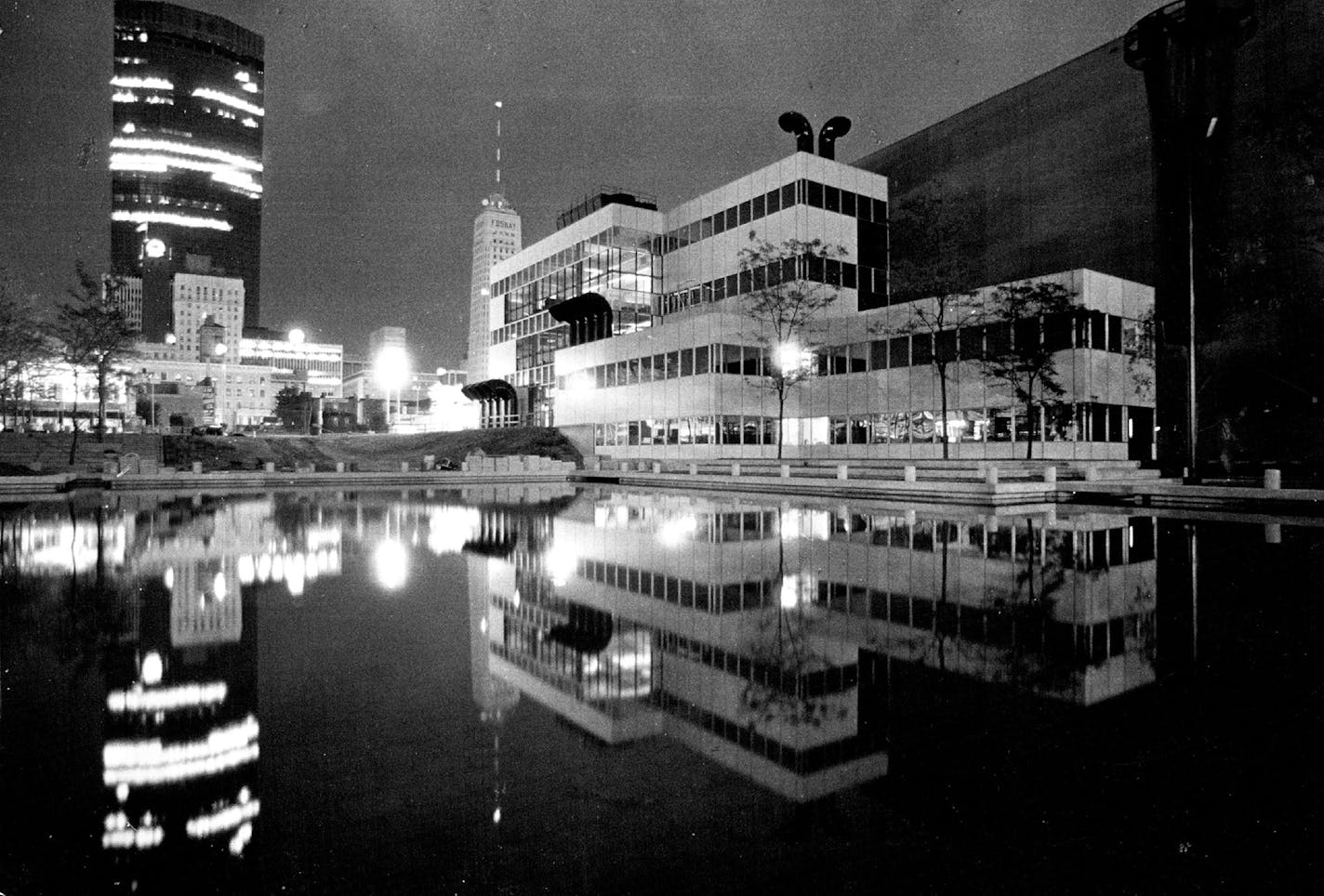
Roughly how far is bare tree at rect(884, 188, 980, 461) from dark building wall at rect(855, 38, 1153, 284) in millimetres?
1515

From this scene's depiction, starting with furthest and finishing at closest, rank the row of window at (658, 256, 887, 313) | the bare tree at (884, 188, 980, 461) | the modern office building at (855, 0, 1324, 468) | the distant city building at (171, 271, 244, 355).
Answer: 1. the distant city building at (171, 271, 244, 355)
2. the row of window at (658, 256, 887, 313)
3. the bare tree at (884, 188, 980, 461)
4. the modern office building at (855, 0, 1324, 468)

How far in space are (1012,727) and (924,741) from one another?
783 mm

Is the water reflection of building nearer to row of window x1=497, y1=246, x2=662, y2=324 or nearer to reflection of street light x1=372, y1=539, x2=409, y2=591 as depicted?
reflection of street light x1=372, y1=539, x2=409, y2=591

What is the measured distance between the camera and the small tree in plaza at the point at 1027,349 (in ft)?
131

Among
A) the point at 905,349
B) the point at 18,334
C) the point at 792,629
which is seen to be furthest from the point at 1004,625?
the point at 18,334

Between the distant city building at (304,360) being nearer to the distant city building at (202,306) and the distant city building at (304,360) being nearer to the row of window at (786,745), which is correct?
the distant city building at (202,306)

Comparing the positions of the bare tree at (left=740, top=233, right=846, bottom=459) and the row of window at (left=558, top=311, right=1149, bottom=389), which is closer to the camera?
the row of window at (left=558, top=311, right=1149, bottom=389)

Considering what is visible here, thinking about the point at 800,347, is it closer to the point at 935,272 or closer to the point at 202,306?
the point at 935,272

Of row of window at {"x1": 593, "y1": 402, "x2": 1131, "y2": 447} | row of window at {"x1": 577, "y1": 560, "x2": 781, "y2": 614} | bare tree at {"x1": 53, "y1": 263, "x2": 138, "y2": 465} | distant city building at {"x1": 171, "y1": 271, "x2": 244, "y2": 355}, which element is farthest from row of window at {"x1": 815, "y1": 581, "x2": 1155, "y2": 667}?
distant city building at {"x1": 171, "y1": 271, "x2": 244, "y2": 355}

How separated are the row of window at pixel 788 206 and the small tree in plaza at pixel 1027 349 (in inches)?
702

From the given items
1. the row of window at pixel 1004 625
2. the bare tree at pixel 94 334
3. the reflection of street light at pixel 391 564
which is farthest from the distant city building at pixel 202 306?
the row of window at pixel 1004 625

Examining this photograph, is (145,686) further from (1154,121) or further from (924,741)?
→ (1154,121)

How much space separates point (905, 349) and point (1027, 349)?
9.58m

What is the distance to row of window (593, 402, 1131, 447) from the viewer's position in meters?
41.8
